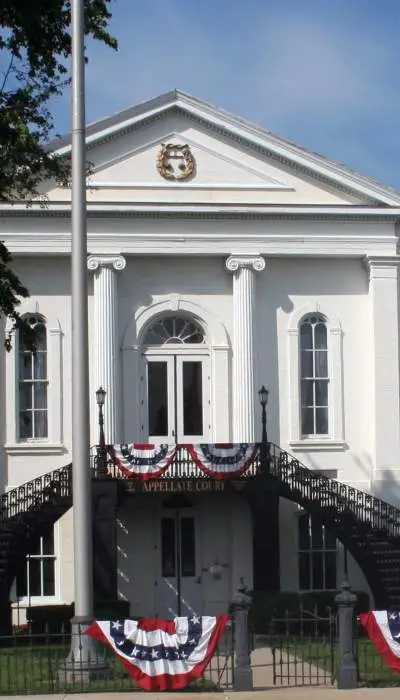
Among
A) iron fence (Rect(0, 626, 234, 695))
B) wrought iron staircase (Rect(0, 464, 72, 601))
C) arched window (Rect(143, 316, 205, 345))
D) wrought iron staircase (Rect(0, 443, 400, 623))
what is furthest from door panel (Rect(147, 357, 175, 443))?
iron fence (Rect(0, 626, 234, 695))

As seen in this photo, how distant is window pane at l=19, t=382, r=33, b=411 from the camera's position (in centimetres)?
3359

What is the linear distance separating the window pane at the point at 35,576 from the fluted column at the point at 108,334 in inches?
136

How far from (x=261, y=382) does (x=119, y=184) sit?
5986mm

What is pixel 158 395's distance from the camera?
112ft

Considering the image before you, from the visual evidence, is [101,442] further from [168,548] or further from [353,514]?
[353,514]

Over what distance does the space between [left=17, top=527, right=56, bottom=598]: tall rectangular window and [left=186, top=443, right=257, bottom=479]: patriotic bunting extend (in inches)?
168

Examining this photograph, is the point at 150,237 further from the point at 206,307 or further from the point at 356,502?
the point at 356,502

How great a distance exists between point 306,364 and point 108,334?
202 inches

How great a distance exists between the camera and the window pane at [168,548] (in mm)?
33781

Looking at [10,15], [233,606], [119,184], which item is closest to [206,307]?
[119,184]

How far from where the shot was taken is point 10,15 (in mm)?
23438

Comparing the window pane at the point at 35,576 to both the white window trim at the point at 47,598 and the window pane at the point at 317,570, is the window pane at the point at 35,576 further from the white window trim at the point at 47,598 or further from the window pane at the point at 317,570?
the window pane at the point at 317,570

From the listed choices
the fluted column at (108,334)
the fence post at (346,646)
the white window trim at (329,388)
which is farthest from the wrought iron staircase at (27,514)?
the fence post at (346,646)

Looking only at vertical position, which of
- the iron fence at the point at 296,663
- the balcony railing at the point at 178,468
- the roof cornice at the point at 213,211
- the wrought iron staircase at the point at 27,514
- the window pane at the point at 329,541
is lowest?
the iron fence at the point at 296,663
